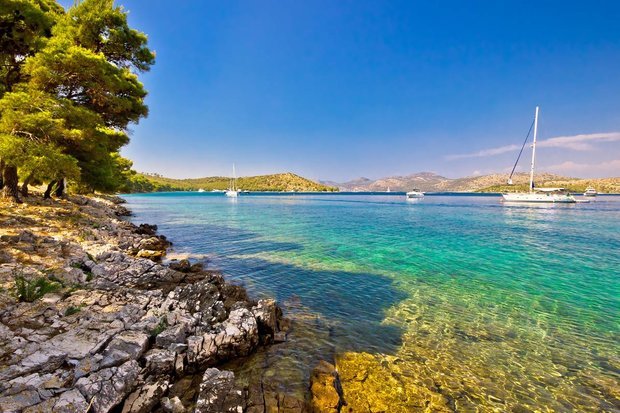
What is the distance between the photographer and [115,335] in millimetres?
7324

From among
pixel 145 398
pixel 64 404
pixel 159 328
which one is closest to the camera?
pixel 64 404

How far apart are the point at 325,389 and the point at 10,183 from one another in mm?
27134

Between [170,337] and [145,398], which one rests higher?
[170,337]

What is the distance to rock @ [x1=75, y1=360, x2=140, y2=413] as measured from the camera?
17.7 feet

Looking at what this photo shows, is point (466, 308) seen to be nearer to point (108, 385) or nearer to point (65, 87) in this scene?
point (108, 385)

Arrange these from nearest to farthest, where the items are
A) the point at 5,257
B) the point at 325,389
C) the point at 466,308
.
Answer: the point at 325,389, the point at 5,257, the point at 466,308

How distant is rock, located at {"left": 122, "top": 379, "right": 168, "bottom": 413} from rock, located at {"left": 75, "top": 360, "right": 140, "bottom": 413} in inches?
7.2

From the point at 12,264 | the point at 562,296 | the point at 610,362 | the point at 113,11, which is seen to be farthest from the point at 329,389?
the point at 113,11

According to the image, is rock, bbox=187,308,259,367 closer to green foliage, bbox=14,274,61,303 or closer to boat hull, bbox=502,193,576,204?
green foliage, bbox=14,274,61,303

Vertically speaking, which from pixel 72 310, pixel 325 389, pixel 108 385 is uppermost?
pixel 72 310

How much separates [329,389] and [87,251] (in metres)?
14.2

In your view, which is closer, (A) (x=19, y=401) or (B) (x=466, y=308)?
(A) (x=19, y=401)

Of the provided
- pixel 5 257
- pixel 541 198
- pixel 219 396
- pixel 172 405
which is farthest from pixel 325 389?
pixel 541 198

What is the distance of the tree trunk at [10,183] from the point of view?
20.0 meters
